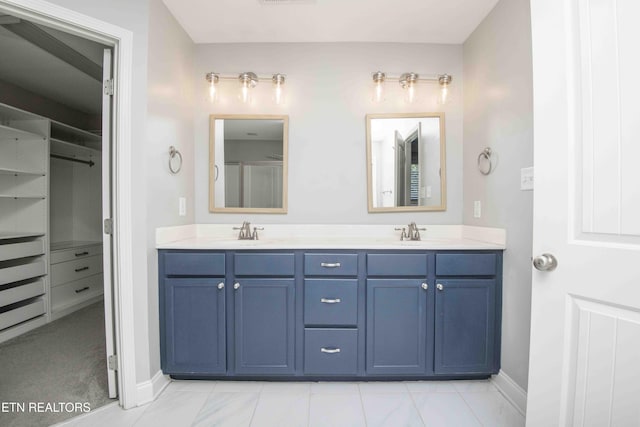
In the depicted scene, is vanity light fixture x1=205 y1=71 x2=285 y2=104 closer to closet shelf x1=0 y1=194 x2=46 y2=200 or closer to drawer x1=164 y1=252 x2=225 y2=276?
drawer x1=164 y1=252 x2=225 y2=276

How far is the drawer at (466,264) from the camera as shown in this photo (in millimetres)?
1688

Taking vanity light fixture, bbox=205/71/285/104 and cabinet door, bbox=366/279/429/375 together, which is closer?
→ cabinet door, bbox=366/279/429/375

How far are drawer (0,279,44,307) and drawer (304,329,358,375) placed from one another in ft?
8.78

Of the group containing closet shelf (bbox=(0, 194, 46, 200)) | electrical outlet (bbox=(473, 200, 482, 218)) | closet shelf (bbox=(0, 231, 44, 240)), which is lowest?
closet shelf (bbox=(0, 231, 44, 240))

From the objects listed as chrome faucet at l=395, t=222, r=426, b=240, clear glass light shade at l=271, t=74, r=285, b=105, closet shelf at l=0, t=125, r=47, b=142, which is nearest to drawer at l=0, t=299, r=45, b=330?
closet shelf at l=0, t=125, r=47, b=142

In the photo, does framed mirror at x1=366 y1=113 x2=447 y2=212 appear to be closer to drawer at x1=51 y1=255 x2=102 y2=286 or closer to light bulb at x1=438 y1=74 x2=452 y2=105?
light bulb at x1=438 y1=74 x2=452 y2=105

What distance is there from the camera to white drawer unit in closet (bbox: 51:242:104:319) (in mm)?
2701

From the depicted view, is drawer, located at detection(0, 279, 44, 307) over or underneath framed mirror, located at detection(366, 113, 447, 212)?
underneath

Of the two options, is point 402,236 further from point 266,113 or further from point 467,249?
point 266,113

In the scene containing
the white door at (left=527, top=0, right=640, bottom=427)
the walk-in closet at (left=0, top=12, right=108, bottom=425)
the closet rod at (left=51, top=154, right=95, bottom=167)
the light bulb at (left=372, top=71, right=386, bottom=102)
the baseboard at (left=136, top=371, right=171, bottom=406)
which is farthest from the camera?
the closet rod at (left=51, top=154, right=95, bottom=167)

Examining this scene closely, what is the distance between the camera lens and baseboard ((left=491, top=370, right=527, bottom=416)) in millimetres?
1491

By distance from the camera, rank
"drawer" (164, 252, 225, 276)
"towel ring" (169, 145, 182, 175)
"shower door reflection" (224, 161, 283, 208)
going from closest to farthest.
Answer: "drawer" (164, 252, 225, 276)
"towel ring" (169, 145, 182, 175)
"shower door reflection" (224, 161, 283, 208)

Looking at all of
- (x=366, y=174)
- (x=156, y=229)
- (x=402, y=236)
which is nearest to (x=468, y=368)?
(x=402, y=236)

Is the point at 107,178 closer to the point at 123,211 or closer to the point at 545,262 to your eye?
the point at 123,211
